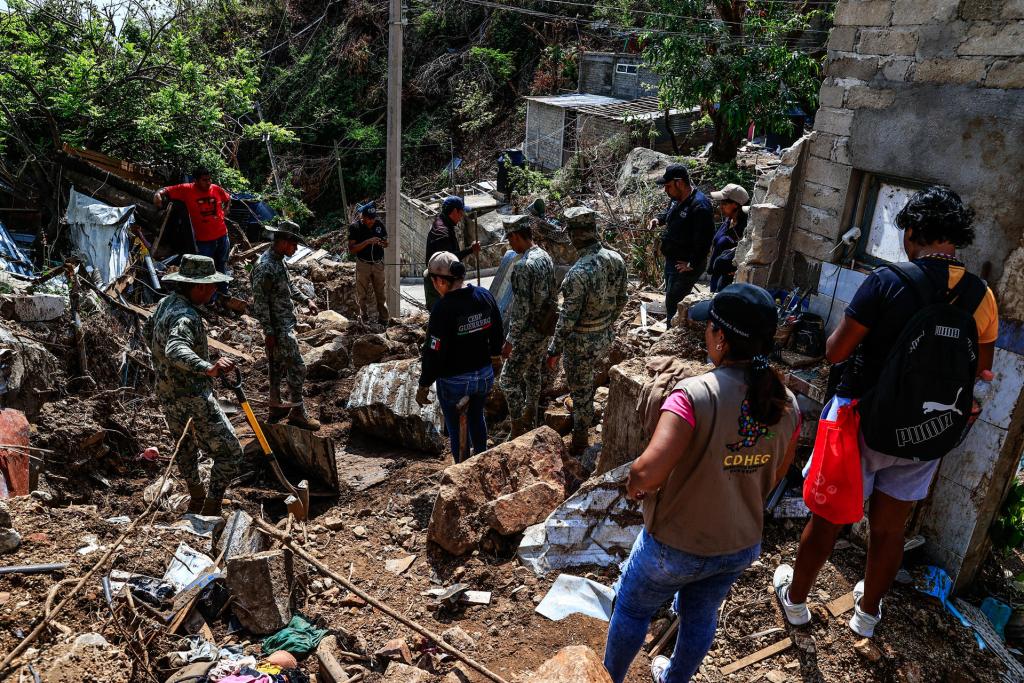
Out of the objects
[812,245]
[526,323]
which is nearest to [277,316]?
[526,323]

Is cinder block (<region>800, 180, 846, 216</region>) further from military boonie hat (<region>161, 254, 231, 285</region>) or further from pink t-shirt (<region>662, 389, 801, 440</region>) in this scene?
military boonie hat (<region>161, 254, 231, 285</region>)

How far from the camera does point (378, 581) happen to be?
4715 mm

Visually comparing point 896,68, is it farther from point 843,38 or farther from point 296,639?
point 296,639

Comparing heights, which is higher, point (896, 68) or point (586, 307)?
point (896, 68)

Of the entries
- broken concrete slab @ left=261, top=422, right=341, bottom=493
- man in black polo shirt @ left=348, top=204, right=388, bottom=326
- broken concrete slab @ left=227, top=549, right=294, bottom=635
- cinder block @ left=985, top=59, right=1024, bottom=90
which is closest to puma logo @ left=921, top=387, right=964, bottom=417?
cinder block @ left=985, top=59, right=1024, bottom=90

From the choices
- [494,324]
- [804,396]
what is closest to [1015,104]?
[804,396]

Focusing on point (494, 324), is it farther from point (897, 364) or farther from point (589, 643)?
point (897, 364)

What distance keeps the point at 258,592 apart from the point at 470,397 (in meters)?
2.25

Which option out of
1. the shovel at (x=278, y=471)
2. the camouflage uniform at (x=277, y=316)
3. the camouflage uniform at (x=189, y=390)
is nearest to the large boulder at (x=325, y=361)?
the camouflage uniform at (x=277, y=316)

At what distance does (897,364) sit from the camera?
3191mm

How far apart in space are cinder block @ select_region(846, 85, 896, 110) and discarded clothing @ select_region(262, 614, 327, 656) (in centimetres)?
461

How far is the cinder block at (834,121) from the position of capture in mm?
4770

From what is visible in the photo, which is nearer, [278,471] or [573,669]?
[573,669]

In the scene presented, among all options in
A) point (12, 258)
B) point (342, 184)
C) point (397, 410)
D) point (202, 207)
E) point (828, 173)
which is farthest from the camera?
point (342, 184)
